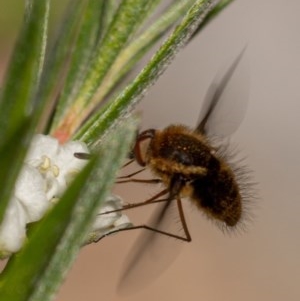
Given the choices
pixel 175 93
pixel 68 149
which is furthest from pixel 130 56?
pixel 175 93

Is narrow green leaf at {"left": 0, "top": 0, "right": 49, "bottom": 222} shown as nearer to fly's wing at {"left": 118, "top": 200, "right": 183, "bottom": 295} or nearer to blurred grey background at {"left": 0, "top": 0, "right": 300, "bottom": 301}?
fly's wing at {"left": 118, "top": 200, "right": 183, "bottom": 295}

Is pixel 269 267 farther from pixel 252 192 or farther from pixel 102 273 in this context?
pixel 252 192

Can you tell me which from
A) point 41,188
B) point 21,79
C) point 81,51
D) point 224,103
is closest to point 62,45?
point 81,51

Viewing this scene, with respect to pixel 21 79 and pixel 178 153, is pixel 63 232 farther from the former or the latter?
pixel 178 153

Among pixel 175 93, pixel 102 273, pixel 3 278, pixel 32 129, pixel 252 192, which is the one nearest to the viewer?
pixel 32 129

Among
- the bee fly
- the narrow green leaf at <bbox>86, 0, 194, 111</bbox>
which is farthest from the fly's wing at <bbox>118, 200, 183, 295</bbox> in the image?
the narrow green leaf at <bbox>86, 0, 194, 111</bbox>

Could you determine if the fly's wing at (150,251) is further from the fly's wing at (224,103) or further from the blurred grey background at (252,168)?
the blurred grey background at (252,168)
